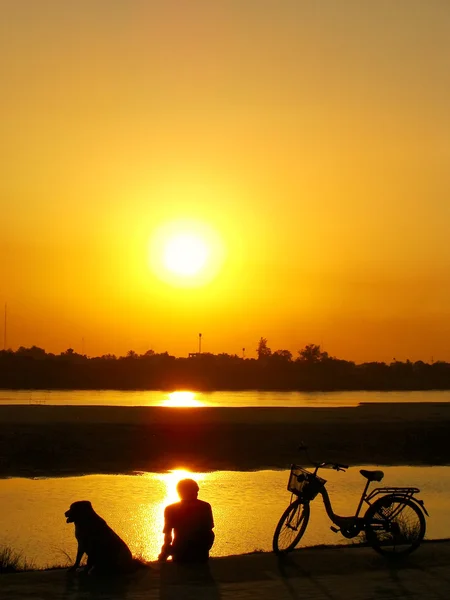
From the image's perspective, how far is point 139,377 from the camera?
199 metres

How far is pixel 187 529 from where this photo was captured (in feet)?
34.9

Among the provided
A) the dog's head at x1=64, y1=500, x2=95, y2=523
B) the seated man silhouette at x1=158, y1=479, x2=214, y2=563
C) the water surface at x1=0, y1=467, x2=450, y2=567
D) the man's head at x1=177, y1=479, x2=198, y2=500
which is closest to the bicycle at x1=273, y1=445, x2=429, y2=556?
the seated man silhouette at x1=158, y1=479, x2=214, y2=563

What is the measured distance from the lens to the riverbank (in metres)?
9.14

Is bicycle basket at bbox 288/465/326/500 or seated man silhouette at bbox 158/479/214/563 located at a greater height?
bicycle basket at bbox 288/465/326/500

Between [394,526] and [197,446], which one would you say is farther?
[197,446]

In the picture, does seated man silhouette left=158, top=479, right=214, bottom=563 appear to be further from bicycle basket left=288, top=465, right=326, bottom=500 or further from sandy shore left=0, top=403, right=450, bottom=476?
sandy shore left=0, top=403, right=450, bottom=476

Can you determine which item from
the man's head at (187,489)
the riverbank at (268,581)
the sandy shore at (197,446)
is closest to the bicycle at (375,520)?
the riverbank at (268,581)

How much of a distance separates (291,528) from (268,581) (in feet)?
6.33

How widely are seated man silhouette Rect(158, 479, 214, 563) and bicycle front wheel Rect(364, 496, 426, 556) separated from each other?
2319 mm

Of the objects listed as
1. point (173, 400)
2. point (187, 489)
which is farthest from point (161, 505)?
point (173, 400)

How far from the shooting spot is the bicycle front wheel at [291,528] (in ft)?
38.2

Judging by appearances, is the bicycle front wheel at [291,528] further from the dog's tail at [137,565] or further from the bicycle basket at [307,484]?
the dog's tail at [137,565]

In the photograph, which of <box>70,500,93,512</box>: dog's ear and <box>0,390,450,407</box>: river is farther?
<box>0,390,450,407</box>: river

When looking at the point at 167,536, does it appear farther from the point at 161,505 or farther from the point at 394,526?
the point at 161,505
